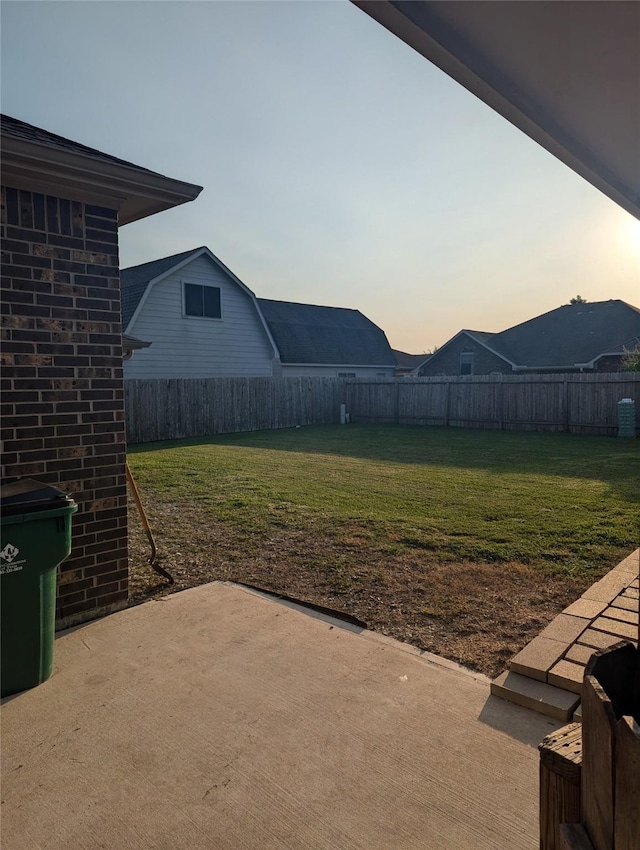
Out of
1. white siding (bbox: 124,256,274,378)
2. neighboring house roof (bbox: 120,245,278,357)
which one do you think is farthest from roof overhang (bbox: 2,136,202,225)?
white siding (bbox: 124,256,274,378)

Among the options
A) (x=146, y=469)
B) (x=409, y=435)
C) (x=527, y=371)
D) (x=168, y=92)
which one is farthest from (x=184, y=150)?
(x=527, y=371)

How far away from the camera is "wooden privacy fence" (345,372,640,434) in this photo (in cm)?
1562

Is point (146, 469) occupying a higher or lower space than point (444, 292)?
lower

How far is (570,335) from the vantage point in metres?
27.2

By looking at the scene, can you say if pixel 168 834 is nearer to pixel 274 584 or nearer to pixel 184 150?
pixel 274 584

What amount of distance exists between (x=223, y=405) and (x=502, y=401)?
9195 millimetres

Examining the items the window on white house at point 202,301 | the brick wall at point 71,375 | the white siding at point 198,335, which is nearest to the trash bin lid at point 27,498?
the brick wall at point 71,375

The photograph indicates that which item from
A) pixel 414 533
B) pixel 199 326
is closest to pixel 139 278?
pixel 199 326

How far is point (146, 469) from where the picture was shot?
10859 millimetres

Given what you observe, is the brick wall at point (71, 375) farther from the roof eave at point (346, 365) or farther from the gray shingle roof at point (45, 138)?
the roof eave at point (346, 365)

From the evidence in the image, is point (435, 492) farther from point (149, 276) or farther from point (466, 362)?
point (466, 362)

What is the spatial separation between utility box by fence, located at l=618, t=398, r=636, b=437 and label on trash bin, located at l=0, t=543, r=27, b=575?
50.5 ft

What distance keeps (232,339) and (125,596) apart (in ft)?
55.5

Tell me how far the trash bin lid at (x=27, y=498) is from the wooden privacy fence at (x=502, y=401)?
15683mm
